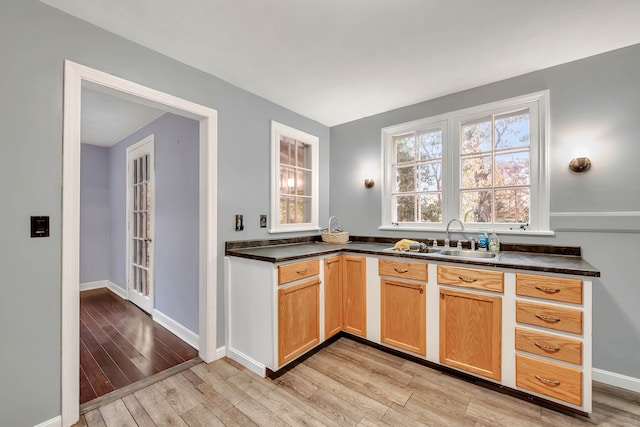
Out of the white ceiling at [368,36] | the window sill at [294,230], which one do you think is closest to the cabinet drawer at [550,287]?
the white ceiling at [368,36]

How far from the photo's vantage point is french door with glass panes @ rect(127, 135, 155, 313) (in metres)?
3.40

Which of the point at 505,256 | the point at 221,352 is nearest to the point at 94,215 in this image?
the point at 221,352

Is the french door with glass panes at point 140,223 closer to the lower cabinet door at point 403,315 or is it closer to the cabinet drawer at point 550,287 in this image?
the lower cabinet door at point 403,315

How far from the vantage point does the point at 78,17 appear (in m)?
1.67

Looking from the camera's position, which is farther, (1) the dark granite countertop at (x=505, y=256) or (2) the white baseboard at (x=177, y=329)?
(2) the white baseboard at (x=177, y=329)

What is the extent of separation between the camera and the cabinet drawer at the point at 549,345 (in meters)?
1.65

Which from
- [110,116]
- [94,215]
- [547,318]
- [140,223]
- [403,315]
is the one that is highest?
[110,116]

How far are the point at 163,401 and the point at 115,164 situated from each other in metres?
4.26

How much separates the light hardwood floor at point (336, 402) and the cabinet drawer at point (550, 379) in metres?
0.13

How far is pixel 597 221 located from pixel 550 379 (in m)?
1.25

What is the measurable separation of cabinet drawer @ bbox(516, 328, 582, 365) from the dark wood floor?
8.68 ft

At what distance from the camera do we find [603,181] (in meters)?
2.05

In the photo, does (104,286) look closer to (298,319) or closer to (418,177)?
(298,319)

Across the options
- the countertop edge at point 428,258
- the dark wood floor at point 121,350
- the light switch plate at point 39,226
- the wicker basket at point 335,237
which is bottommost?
the dark wood floor at point 121,350
